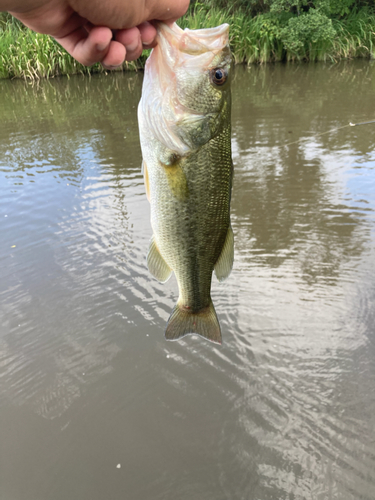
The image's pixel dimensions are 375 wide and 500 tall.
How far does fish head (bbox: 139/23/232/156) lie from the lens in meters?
1.49

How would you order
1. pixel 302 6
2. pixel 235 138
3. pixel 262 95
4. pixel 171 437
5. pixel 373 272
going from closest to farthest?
pixel 171 437 < pixel 373 272 < pixel 235 138 < pixel 262 95 < pixel 302 6

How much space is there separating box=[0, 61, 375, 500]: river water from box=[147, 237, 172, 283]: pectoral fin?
1.20 metres

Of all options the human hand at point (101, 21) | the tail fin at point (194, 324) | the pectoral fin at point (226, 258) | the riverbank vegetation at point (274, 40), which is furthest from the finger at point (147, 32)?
the riverbank vegetation at point (274, 40)

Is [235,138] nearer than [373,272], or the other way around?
[373,272]

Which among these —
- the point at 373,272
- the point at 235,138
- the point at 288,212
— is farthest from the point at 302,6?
the point at 373,272

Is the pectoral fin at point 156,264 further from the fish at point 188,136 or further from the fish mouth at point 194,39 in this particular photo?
the fish mouth at point 194,39

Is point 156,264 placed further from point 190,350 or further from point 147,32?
point 190,350

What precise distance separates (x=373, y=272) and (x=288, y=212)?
142 centimetres

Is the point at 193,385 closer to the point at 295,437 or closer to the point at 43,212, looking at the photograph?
the point at 295,437

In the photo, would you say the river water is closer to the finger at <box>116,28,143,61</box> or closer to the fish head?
the fish head

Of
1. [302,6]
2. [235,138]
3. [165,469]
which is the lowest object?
[165,469]

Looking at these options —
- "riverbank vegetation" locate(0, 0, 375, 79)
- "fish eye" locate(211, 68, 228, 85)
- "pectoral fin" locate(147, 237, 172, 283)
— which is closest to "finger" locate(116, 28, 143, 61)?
"fish eye" locate(211, 68, 228, 85)

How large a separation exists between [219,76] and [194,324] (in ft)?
4.08

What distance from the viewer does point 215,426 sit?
8.38 ft
